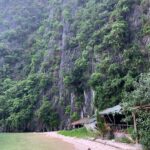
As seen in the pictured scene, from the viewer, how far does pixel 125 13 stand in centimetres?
4262

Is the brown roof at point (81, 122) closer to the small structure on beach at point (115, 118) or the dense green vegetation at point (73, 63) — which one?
the dense green vegetation at point (73, 63)

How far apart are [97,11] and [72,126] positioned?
1900 centimetres

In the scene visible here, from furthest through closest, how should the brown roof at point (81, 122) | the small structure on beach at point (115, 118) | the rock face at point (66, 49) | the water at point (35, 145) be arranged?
the brown roof at point (81, 122), the rock face at point (66, 49), the small structure on beach at point (115, 118), the water at point (35, 145)

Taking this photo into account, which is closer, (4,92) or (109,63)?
(109,63)

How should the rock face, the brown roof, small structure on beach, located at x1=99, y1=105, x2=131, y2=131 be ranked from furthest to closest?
the brown roof, the rock face, small structure on beach, located at x1=99, y1=105, x2=131, y2=131

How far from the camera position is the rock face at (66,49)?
41344 mm

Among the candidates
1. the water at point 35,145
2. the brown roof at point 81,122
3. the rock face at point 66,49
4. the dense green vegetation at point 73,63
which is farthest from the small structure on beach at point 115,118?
the brown roof at point 81,122

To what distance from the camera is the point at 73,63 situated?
51.7 meters

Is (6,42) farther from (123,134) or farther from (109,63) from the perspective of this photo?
(123,134)

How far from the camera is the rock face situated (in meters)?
41.3

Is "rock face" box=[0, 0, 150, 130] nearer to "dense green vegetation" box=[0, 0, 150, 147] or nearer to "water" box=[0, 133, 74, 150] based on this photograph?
"dense green vegetation" box=[0, 0, 150, 147]

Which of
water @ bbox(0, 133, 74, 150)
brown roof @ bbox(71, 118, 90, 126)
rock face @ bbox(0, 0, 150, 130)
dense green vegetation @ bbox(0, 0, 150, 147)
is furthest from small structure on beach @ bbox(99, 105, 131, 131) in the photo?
brown roof @ bbox(71, 118, 90, 126)

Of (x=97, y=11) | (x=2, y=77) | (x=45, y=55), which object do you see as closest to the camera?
(x=97, y=11)

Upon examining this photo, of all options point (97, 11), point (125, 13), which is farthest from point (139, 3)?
point (97, 11)
